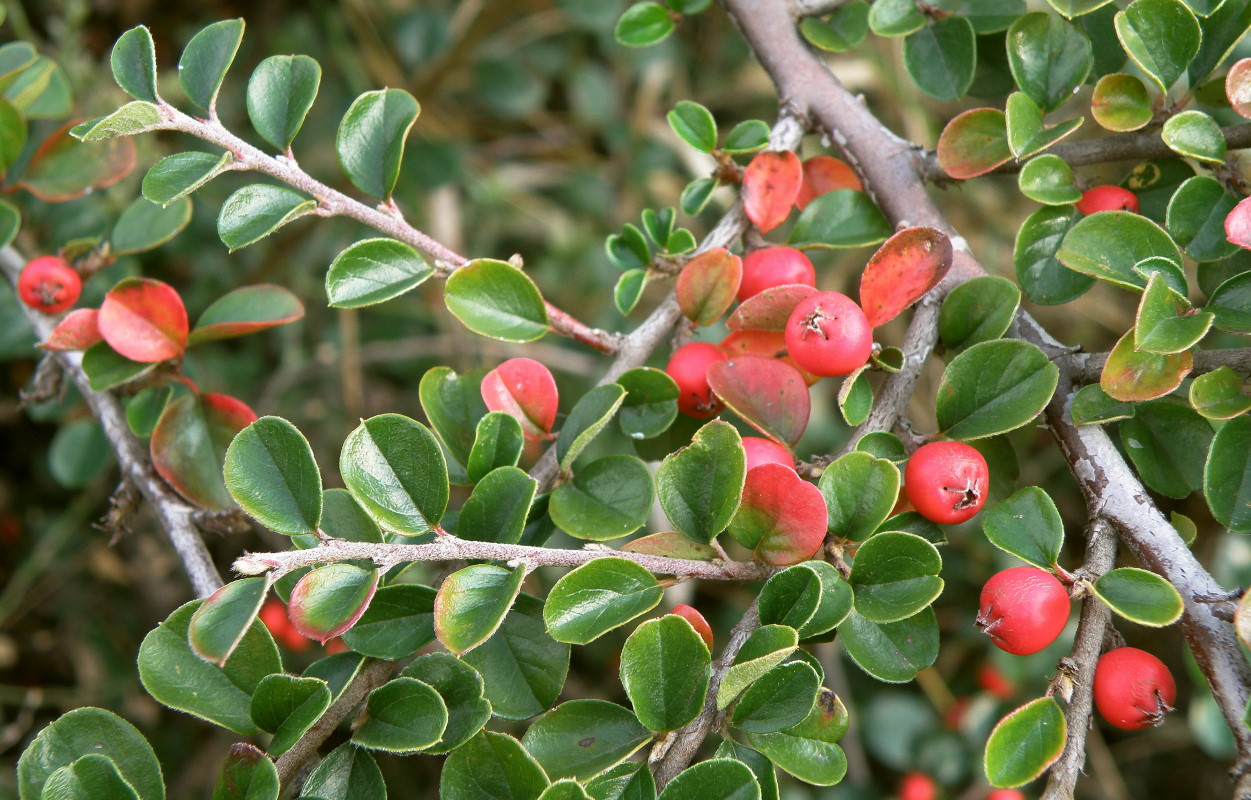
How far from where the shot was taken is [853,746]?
247 centimetres

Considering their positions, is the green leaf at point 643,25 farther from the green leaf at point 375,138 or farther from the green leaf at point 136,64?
the green leaf at point 136,64

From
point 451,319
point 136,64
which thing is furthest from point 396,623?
point 451,319

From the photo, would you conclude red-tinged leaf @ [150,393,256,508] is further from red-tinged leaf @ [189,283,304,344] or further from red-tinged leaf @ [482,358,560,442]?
red-tinged leaf @ [482,358,560,442]

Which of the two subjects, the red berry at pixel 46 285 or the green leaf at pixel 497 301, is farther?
the red berry at pixel 46 285

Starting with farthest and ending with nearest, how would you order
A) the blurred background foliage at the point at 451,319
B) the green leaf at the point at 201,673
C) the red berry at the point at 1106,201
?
the blurred background foliage at the point at 451,319 < the red berry at the point at 1106,201 < the green leaf at the point at 201,673

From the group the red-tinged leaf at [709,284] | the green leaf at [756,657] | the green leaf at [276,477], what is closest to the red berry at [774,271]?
the red-tinged leaf at [709,284]

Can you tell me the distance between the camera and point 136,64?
1.02 meters

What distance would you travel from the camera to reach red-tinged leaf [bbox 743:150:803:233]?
123 centimetres

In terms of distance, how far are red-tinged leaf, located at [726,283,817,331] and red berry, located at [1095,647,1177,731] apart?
0.49 meters

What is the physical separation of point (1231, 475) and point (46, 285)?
5.04 feet

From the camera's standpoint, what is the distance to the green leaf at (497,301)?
1104 mm

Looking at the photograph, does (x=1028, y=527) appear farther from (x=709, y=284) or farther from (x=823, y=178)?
(x=823, y=178)

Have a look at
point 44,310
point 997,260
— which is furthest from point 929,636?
point 997,260

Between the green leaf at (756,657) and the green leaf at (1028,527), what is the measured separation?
0.24 m
